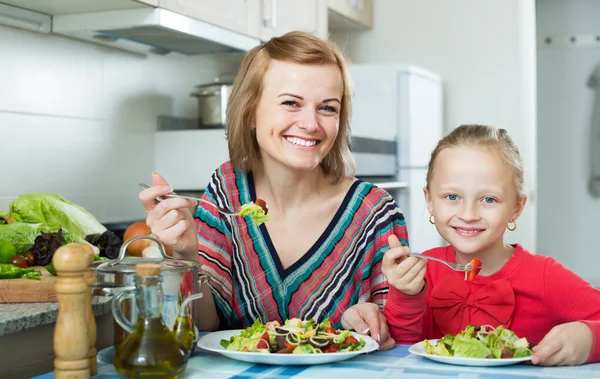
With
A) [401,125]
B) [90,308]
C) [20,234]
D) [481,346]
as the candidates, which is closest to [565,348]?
[481,346]

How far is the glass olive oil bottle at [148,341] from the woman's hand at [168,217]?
292mm

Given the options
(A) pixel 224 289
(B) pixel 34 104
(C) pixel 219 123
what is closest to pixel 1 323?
(A) pixel 224 289

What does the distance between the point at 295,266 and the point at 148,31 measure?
1113 mm

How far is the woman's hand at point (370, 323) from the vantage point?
50.2 inches

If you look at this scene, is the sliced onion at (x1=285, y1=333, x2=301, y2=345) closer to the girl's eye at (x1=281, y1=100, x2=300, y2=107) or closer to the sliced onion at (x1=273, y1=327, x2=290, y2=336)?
the sliced onion at (x1=273, y1=327, x2=290, y2=336)

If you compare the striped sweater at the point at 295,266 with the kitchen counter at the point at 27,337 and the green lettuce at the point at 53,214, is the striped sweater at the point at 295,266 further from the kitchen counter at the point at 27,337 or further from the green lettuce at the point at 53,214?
the green lettuce at the point at 53,214

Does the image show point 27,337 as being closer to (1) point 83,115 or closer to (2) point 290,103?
(2) point 290,103

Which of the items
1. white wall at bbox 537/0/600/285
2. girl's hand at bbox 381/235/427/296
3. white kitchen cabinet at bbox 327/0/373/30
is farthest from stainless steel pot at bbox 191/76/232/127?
white wall at bbox 537/0/600/285

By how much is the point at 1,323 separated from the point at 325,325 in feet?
1.71

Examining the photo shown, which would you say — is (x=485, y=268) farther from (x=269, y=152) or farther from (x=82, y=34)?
(x=82, y=34)

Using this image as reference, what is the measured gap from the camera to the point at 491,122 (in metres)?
3.88

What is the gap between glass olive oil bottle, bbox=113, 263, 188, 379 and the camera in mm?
977

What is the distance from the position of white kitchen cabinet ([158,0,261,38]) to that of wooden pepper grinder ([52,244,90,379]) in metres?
1.38

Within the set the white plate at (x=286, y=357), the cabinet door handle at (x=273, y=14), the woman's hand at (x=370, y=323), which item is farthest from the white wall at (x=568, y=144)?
the white plate at (x=286, y=357)
